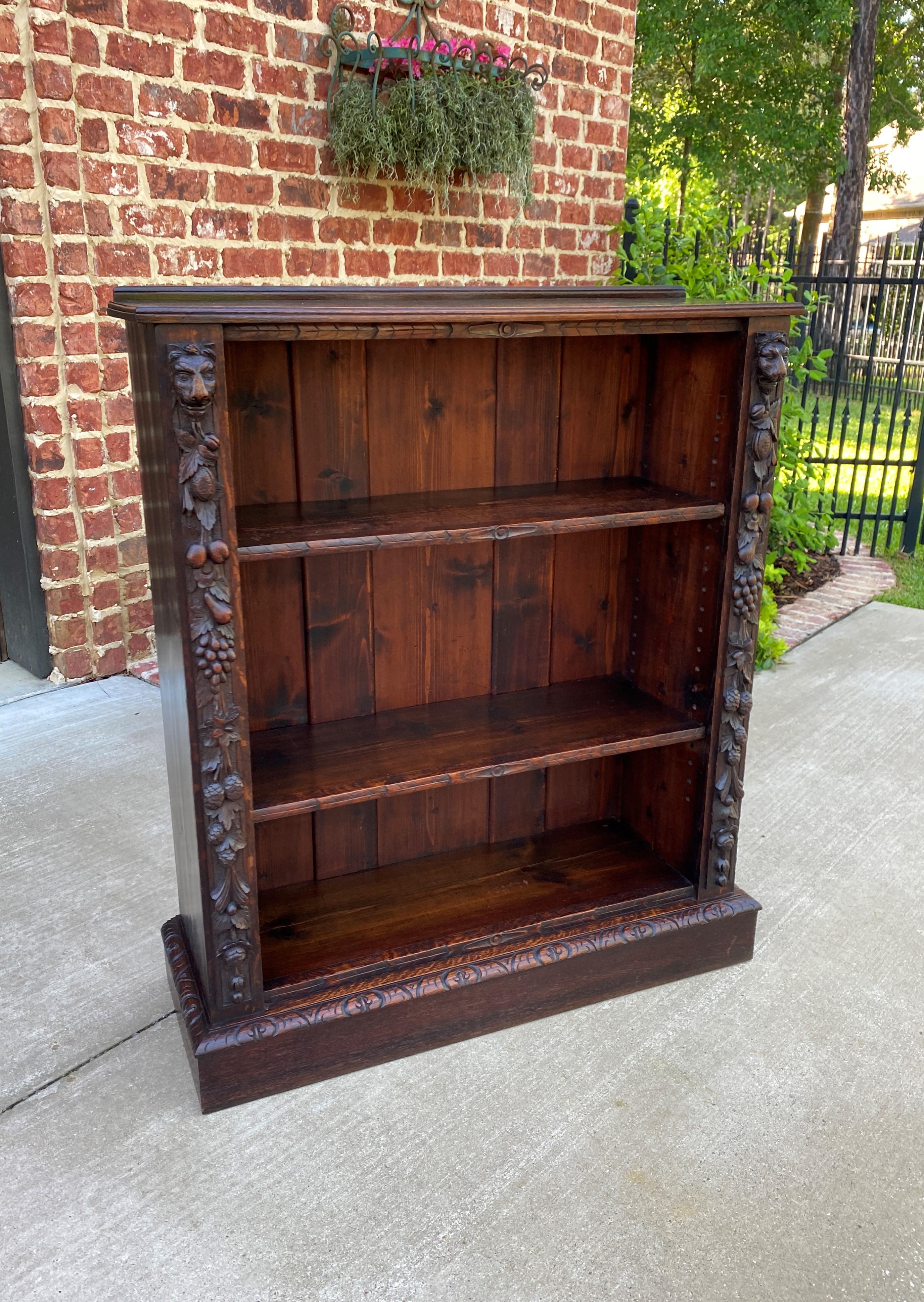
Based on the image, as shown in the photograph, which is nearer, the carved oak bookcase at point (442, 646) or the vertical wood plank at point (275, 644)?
the carved oak bookcase at point (442, 646)

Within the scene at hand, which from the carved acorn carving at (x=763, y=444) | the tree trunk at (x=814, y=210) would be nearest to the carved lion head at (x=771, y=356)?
the carved acorn carving at (x=763, y=444)

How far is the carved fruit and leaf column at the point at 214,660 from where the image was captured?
1537mm

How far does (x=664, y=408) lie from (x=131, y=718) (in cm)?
222

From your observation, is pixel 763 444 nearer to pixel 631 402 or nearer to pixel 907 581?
pixel 631 402

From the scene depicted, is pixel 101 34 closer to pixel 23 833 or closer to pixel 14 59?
pixel 14 59

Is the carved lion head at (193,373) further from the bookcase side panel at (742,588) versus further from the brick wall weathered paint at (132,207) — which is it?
the brick wall weathered paint at (132,207)

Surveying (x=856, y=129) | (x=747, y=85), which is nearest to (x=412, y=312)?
(x=856, y=129)

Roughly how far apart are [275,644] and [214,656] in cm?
43

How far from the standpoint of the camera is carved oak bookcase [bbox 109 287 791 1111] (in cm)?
174

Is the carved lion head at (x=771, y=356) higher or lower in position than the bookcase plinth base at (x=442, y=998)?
higher

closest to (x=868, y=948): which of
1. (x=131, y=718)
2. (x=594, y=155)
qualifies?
(x=131, y=718)

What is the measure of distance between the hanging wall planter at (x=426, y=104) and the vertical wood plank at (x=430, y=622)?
2343mm

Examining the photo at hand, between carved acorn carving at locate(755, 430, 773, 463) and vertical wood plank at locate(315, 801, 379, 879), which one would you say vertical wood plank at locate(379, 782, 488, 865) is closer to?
vertical wood plank at locate(315, 801, 379, 879)

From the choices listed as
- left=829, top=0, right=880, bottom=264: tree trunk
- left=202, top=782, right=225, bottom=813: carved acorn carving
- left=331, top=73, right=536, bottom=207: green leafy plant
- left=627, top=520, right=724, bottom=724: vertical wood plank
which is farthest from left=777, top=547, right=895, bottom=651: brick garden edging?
left=829, top=0, right=880, bottom=264: tree trunk
